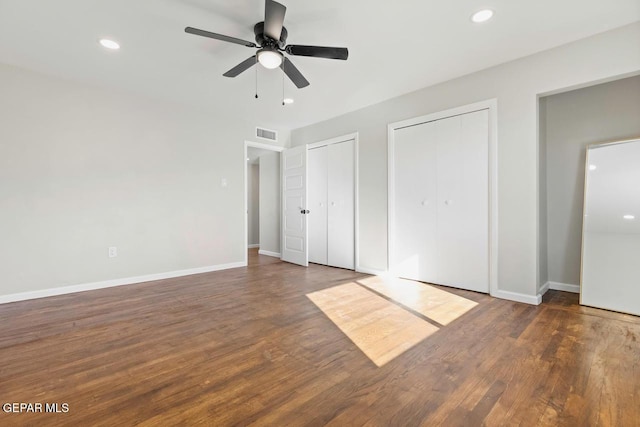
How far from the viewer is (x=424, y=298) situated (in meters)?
3.07

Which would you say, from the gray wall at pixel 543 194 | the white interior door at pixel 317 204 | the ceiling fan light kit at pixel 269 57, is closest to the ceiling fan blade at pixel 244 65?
the ceiling fan light kit at pixel 269 57

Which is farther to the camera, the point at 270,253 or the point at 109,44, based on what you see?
the point at 270,253

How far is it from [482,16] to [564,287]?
3.13 m

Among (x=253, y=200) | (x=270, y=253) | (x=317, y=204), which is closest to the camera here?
(x=317, y=204)

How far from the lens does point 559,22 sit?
93.1 inches

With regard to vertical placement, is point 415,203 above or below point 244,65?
below

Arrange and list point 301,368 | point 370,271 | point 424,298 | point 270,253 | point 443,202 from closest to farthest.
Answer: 1. point 301,368
2. point 424,298
3. point 443,202
4. point 370,271
5. point 270,253

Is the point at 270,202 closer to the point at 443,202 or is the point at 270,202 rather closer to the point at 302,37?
the point at 443,202

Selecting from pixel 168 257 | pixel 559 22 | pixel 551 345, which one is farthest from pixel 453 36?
pixel 168 257

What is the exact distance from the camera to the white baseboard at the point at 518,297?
288 centimetres

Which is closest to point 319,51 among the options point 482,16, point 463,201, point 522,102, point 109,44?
point 482,16

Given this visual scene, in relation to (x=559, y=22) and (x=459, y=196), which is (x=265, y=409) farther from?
(x=559, y=22)

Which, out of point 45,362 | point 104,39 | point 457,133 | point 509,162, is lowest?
point 45,362

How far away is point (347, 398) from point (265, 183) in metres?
5.32
